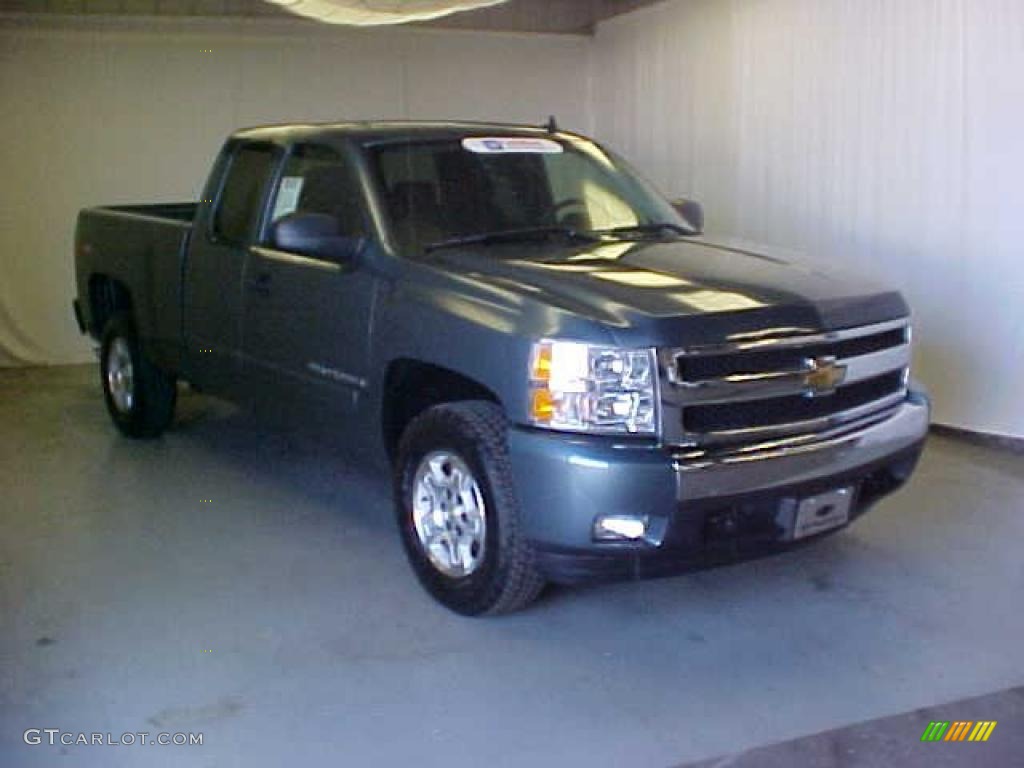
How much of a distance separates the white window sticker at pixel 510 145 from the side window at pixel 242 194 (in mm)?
1039

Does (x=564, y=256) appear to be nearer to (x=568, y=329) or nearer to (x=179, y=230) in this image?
(x=568, y=329)

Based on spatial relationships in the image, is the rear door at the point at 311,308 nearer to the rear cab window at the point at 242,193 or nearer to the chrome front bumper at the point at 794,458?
the rear cab window at the point at 242,193

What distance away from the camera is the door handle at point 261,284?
18.4 ft

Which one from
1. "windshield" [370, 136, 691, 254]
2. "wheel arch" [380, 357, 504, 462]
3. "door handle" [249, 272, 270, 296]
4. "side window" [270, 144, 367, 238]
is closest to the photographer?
"wheel arch" [380, 357, 504, 462]

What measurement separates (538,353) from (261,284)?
204 centimetres

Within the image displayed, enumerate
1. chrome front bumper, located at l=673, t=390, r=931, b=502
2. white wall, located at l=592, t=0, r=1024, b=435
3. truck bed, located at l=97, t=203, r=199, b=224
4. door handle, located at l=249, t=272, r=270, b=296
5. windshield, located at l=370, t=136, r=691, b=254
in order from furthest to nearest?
1. truck bed, located at l=97, t=203, r=199, b=224
2. white wall, located at l=592, t=0, r=1024, b=435
3. door handle, located at l=249, t=272, r=270, b=296
4. windshield, located at l=370, t=136, r=691, b=254
5. chrome front bumper, located at l=673, t=390, r=931, b=502

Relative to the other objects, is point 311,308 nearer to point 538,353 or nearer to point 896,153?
point 538,353

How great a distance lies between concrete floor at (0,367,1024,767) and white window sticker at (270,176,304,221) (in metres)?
1.44

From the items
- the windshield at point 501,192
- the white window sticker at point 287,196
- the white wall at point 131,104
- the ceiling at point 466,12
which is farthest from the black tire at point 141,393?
the ceiling at point 466,12

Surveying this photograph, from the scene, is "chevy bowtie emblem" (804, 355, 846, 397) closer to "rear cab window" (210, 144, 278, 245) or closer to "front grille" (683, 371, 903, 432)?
"front grille" (683, 371, 903, 432)

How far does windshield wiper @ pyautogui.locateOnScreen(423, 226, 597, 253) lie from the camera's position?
196 inches

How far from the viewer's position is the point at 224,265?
5980 mm

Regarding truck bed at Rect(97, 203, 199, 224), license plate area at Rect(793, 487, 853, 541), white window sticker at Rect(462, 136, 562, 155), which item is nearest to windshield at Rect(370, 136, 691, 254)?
white window sticker at Rect(462, 136, 562, 155)

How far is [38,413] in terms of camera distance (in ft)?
27.1
